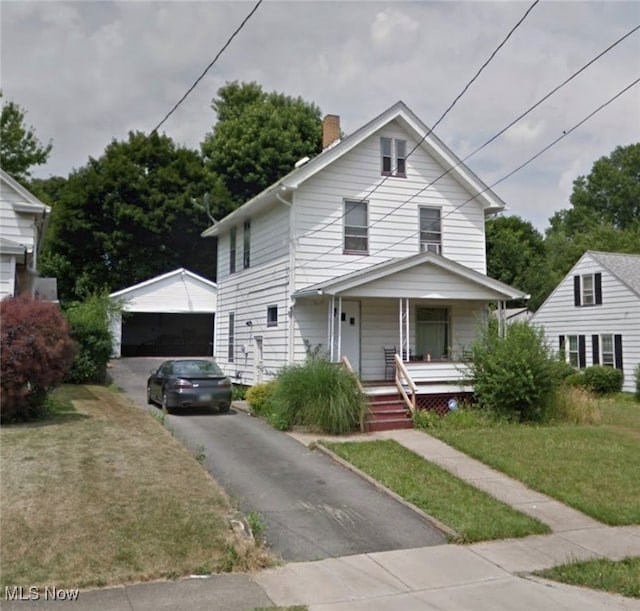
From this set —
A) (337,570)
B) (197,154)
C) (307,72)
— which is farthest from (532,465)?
(197,154)

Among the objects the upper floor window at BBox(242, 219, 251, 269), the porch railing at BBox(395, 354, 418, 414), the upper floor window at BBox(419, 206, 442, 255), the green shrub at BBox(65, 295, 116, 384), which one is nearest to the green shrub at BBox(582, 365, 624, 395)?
the upper floor window at BBox(419, 206, 442, 255)

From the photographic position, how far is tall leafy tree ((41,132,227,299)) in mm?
36625

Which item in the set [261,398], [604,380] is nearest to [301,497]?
[261,398]

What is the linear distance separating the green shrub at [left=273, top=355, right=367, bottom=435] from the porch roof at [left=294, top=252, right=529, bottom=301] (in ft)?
8.97

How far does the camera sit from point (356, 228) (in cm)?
1855

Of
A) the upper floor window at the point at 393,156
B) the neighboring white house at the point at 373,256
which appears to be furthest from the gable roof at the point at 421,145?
the upper floor window at the point at 393,156

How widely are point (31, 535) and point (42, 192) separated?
128 ft

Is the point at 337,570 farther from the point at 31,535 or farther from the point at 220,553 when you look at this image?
the point at 31,535

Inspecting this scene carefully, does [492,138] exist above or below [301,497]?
above

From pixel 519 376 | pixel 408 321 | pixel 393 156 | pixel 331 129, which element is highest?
pixel 331 129

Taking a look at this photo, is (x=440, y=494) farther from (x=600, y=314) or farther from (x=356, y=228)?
(x=600, y=314)

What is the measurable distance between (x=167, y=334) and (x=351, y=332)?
729 inches

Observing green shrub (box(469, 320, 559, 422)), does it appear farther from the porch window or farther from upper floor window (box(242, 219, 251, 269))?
upper floor window (box(242, 219, 251, 269))

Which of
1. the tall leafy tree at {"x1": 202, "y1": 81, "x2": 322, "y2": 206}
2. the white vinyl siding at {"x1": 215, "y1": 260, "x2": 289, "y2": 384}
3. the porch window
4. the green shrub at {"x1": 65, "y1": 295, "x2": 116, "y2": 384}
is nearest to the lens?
the white vinyl siding at {"x1": 215, "y1": 260, "x2": 289, "y2": 384}
